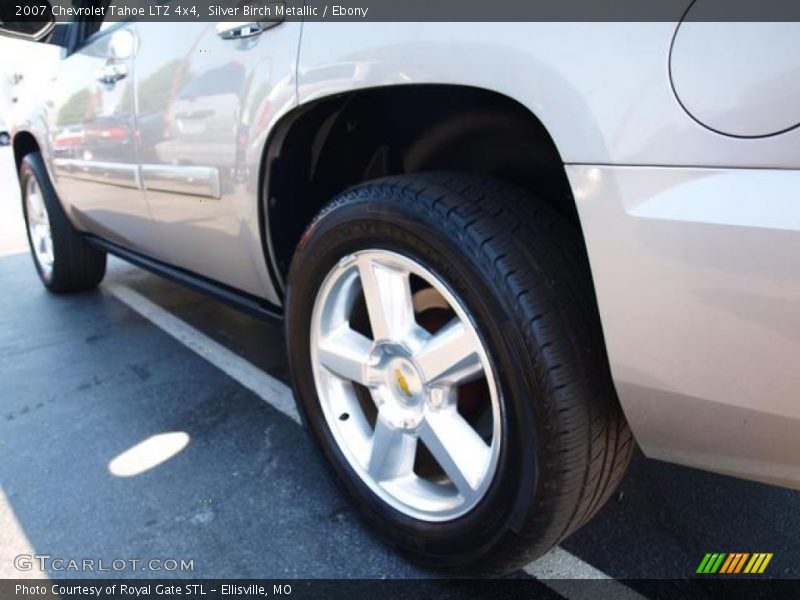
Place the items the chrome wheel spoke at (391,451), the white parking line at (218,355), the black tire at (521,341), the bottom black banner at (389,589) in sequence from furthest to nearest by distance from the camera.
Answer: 1. the white parking line at (218,355)
2. the chrome wheel spoke at (391,451)
3. the bottom black banner at (389,589)
4. the black tire at (521,341)

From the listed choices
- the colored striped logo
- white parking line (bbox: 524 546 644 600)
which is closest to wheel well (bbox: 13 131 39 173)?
white parking line (bbox: 524 546 644 600)

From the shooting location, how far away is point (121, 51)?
93.5 inches

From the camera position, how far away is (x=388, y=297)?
1.54 m

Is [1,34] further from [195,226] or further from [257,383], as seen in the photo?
[257,383]

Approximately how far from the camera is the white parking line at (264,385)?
1.52 metres

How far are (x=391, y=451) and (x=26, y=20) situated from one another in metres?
2.53

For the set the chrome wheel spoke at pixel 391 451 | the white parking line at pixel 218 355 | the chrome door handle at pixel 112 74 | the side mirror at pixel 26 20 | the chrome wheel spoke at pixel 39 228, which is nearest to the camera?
the chrome wheel spoke at pixel 391 451

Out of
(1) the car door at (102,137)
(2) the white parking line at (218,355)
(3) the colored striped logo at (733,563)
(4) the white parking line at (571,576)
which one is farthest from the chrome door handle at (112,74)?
(3) the colored striped logo at (733,563)

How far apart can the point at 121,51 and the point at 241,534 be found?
182cm

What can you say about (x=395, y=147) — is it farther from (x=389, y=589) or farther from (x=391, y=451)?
(x=389, y=589)

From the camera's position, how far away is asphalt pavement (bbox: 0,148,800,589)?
64.7 inches

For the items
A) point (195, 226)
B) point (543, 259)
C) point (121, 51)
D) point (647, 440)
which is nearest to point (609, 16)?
point (543, 259)

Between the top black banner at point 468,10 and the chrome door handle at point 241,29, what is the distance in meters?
0.01

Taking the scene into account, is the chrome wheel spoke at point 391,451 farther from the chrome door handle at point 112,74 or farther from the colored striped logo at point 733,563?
the chrome door handle at point 112,74
